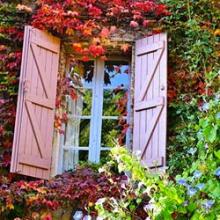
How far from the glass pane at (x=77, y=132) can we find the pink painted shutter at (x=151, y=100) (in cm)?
67

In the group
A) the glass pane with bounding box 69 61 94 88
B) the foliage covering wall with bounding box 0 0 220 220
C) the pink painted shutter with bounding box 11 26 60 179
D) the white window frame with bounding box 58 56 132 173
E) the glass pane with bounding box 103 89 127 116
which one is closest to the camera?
the foliage covering wall with bounding box 0 0 220 220

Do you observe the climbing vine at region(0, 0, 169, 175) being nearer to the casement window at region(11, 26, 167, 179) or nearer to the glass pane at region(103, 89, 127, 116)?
the glass pane at region(103, 89, 127, 116)

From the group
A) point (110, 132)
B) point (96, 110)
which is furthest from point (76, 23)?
point (110, 132)

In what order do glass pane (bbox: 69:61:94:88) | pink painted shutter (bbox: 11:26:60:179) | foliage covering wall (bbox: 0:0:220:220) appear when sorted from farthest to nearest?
glass pane (bbox: 69:61:94:88) < pink painted shutter (bbox: 11:26:60:179) < foliage covering wall (bbox: 0:0:220:220)

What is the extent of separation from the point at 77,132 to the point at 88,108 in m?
0.32

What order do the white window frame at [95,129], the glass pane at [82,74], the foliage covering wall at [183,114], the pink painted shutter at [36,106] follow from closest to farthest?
the foliage covering wall at [183,114] → the pink painted shutter at [36,106] → the white window frame at [95,129] → the glass pane at [82,74]

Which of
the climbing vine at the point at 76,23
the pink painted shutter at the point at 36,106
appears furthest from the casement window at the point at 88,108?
the climbing vine at the point at 76,23

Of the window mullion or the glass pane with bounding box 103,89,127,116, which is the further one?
the glass pane with bounding box 103,89,127,116

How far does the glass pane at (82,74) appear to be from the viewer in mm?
6690

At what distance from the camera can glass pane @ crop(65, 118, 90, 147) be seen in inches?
251

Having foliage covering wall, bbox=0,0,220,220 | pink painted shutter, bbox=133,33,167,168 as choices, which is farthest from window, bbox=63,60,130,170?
foliage covering wall, bbox=0,0,220,220

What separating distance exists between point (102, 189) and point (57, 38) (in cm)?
194

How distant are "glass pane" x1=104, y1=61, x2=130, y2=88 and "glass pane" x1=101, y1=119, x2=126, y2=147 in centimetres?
47

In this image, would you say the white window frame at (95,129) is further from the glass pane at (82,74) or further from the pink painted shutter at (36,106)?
the pink painted shutter at (36,106)
